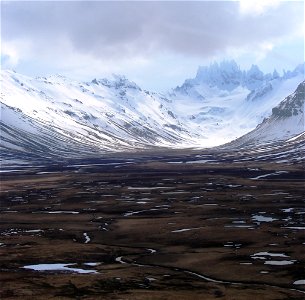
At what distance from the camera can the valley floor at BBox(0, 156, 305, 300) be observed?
2667 inches

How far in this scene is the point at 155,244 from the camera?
93812 mm

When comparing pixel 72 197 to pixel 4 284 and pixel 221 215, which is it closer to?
pixel 221 215

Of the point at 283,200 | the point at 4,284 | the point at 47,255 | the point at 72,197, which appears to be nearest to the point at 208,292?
the point at 4,284

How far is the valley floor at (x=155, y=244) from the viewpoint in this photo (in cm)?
6775

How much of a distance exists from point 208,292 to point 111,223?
5108 cm

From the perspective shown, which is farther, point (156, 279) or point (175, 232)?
point (175, 232)

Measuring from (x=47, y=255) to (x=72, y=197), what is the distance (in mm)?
73236

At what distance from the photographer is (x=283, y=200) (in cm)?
13875

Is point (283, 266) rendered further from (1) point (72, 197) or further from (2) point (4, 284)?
(1) point (72, 197)

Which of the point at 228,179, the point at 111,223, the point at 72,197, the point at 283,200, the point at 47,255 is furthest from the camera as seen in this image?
the point at 228,179

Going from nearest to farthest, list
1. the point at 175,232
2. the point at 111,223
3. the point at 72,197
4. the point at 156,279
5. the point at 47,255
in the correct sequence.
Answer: the point at 156,279, the point at 47,255, the point at 175,232, the point at 111,223, the point at 72,197

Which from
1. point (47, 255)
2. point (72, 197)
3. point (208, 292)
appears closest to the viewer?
point (208, 292)

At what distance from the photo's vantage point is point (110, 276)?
238 ft

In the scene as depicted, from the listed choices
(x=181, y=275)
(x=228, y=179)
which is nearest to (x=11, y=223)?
(x=181, y=275)
